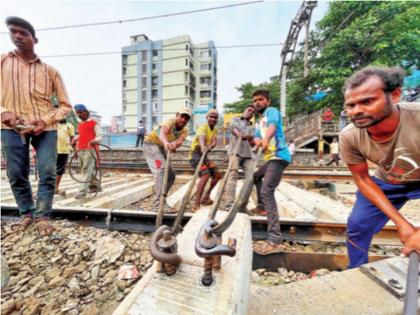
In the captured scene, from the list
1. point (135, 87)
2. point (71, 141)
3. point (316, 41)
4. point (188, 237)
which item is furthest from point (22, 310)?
point (135, 87)

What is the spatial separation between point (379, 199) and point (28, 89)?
3.43 meters

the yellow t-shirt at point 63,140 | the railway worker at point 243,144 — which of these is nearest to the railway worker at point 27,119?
the yellow t-shirt at point 63,140

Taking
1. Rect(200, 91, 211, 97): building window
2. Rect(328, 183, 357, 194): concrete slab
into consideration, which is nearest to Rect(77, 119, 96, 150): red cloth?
Rect(328, 183, 357, 194): concrete slab

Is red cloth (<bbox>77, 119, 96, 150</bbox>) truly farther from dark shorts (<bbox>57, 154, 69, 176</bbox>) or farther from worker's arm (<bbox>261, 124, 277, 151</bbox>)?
worker's arm (<bbox>261, 124, 277, 151</bbox>)

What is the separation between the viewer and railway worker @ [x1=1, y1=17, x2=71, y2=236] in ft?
7.38

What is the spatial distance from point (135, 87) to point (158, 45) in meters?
9.23

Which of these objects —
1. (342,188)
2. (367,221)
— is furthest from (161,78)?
(367,221)

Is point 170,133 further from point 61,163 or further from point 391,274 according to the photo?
point 391,274

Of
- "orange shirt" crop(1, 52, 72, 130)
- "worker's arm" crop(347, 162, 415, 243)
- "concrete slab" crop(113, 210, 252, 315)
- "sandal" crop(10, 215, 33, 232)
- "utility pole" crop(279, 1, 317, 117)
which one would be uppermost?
"utility pole" crop(279, 1, 317, 117)

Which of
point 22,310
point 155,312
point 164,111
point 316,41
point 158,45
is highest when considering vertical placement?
point 158,45

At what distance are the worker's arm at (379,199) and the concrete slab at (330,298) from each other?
37cm

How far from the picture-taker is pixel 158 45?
42.2 metres

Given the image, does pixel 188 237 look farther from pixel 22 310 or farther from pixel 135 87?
pixel 135 87

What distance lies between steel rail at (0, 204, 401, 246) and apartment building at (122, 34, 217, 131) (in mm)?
35835
